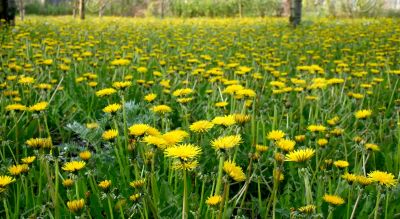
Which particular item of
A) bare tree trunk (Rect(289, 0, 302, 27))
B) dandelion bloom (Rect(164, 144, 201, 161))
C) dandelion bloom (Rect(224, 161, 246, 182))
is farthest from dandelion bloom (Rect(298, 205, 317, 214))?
bare tree trunk (Rect(289, 0, 302, 27))

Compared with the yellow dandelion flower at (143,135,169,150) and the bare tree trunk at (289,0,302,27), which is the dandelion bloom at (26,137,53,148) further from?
the bare tree trunk at (289,0,302,27)

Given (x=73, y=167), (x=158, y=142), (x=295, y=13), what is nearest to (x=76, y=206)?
(x=73, y=167)

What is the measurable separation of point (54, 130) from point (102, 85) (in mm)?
744

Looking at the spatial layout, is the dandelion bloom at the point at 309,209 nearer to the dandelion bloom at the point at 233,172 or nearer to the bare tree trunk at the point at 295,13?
the dandelion bloom at the point at 233,172

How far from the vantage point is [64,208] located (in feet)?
4.91

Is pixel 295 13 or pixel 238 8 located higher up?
pixel 238 8

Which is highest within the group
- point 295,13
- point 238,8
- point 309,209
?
point 238,8

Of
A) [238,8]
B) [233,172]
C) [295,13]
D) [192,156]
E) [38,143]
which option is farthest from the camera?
[238,8]

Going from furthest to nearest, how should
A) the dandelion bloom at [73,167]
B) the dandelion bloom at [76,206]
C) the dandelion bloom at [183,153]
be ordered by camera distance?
the dandelion bloom at [73,167] → the dandelion bloom at [76,206] → the dandelion bloom at [183,153]

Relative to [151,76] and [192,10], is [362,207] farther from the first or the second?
[192,10]

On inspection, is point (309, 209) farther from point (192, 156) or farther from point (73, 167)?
point (73, 167)

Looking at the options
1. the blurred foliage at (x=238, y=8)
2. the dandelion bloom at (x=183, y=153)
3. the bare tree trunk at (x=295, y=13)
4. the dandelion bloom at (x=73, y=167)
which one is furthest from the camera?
the blurred foliage at (x=238, y=8)

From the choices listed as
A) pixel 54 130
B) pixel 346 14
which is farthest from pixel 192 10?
pixel 54 130

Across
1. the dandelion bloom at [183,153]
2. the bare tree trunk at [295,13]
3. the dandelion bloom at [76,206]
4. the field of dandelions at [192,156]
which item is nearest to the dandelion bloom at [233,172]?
the field of dandelions at [192,156]
